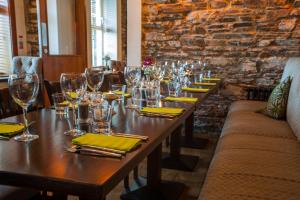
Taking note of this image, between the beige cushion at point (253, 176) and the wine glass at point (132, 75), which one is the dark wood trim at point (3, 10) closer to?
the wine glass at point (132, 75)

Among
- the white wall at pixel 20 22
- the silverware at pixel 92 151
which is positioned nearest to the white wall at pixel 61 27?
the white wall at pixel 20 22

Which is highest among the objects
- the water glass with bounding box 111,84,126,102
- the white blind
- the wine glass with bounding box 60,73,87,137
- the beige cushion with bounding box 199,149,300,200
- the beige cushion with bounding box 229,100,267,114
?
the white blind

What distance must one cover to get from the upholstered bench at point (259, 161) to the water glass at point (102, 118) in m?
0.50

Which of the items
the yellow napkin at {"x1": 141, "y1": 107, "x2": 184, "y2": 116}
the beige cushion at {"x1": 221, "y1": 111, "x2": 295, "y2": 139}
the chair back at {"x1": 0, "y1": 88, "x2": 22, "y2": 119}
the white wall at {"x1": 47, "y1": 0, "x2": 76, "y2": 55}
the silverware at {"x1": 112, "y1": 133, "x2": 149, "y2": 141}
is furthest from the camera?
the white wall at {"x1": 47, "y1": 0, "x2": 76, "y2": 55}

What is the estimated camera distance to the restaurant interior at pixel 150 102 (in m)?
1.01

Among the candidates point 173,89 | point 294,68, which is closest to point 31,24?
point 173,89

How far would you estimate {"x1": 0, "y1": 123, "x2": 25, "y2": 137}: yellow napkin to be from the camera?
116 cm

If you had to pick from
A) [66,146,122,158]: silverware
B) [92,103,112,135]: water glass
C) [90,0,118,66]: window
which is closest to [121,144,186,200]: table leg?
[92,103,112,135]: water glass

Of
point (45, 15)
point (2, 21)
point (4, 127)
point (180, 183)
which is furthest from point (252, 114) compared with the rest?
point (2, 21)

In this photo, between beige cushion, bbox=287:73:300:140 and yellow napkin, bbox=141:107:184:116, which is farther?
beige cushion, bbox=287:73:300:140

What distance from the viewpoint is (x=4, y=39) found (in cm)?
374

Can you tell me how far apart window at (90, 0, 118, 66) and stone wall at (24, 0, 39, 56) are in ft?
3.41

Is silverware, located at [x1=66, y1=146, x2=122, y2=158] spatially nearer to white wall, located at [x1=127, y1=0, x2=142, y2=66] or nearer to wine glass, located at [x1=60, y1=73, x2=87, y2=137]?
wine glass, located at [x1=60, y1=73, x2=87, y2=137]

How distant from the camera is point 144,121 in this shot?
1425 millimetres
